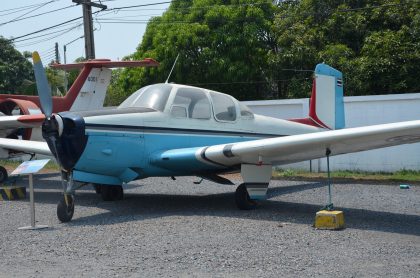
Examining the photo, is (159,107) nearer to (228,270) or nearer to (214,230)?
(214,230)

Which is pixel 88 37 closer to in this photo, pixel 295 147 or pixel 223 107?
pixel 223 107

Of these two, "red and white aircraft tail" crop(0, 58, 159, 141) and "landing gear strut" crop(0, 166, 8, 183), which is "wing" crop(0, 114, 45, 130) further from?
"red and white aircraft tail" crop(0, 58, 159, 141)

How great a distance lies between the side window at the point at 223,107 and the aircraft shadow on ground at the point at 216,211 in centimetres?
162

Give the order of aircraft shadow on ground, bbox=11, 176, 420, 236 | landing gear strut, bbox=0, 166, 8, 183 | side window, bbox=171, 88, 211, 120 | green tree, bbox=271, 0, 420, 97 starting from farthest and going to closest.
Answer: green tree, bbox=271, 0, 420, 97
landing gear strut, bbox=0, 166, 8, 183
side window, bbox=171, 88, 211, 120
aircraft shadow on ground, bbox=11, 176, 420, 236

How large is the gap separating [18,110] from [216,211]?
9.76m

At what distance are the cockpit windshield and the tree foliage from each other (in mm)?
13071

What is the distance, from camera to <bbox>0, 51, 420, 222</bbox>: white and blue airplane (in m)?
8.77

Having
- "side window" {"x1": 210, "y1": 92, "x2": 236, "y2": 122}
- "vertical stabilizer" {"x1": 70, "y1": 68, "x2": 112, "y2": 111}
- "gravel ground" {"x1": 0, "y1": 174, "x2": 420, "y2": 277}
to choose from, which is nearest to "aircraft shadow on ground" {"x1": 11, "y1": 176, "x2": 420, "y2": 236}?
"gravel ground" {"x1": 0, "y1": 174, "x2": 420, "y2": 277}

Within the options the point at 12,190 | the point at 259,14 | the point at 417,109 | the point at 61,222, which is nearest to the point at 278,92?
the point at 259,14

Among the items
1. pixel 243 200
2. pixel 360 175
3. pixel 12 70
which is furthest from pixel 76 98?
pixel 12 70

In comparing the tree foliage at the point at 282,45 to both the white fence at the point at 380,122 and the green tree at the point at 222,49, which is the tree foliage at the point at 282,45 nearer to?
the green tree at the point at 222,49

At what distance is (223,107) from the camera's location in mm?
11016

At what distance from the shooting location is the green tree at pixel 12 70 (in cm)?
4653

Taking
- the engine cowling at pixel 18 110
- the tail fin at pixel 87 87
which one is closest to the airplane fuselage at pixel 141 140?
the engine cowling at pixel 18 110
